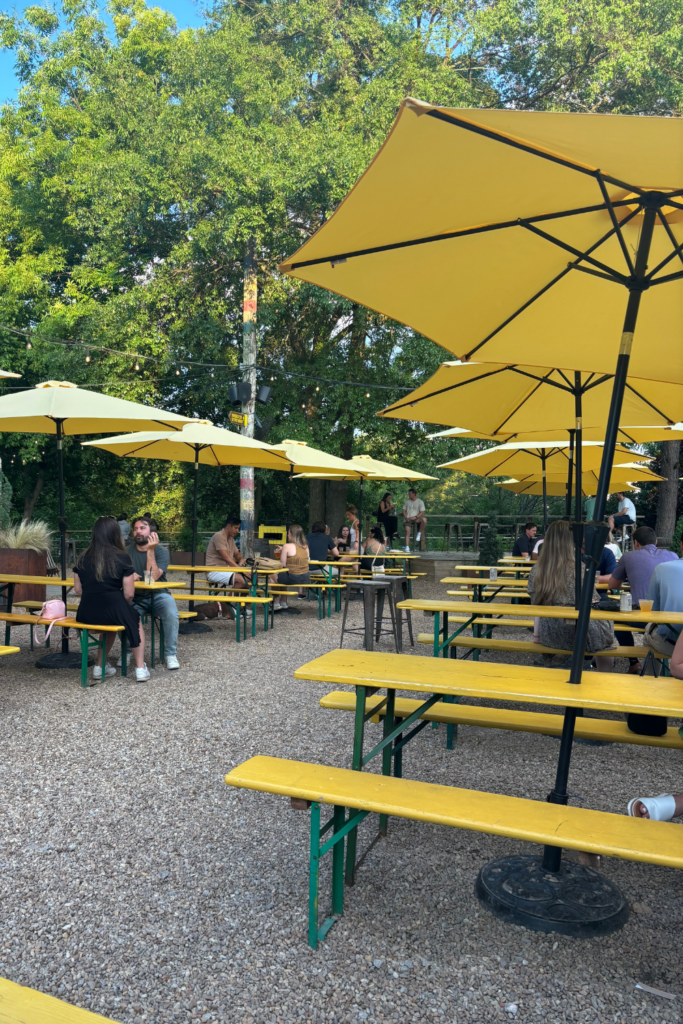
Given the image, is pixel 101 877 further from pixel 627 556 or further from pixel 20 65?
pixel 20 65

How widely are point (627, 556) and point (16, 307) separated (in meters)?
21.0

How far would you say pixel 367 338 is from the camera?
20.3 meters

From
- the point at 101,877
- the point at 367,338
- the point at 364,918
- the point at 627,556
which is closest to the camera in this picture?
the point at 364,918

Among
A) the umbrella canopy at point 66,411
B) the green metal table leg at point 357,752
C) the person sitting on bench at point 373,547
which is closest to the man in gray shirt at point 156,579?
the umbrella canopy at point 66,411

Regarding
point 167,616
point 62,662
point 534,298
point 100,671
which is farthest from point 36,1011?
point 62,662

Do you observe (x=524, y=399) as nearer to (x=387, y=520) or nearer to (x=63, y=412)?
(x=63, y=412)

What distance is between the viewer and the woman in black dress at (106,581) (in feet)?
20.6

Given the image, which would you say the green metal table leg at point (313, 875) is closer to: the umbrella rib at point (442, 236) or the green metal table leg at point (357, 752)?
the green metal table leg at point (357, 752)

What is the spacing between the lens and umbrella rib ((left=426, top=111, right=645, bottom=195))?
2.22m

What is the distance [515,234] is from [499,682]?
6.29 feet

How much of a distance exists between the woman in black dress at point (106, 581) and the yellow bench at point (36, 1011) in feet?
14.9

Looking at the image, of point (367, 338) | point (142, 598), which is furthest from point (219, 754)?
point (367, 338)

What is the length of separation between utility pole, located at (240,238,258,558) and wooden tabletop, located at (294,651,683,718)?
12.8 meters

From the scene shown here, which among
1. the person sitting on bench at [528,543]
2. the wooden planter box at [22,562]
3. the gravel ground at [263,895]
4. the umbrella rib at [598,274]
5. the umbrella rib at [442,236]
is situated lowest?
the gravel ground at [263,895]
